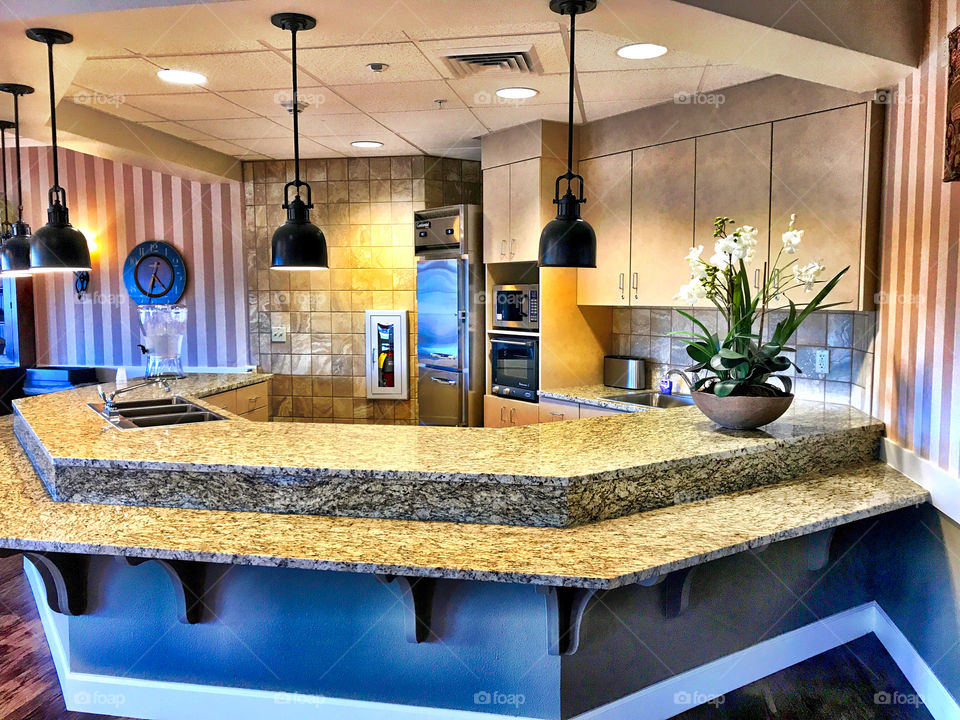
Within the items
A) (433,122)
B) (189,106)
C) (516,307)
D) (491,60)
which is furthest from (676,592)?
(189,106)

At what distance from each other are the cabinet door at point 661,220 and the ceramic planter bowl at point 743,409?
128cm

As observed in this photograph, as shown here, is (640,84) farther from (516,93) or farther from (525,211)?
(525,211)

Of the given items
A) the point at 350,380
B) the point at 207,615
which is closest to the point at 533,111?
the point at 350,380

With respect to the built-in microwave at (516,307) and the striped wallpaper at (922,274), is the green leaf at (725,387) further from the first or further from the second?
the built-in microwave at (516,307)

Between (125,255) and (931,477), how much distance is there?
5.80 meters

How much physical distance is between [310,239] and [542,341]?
1911mm

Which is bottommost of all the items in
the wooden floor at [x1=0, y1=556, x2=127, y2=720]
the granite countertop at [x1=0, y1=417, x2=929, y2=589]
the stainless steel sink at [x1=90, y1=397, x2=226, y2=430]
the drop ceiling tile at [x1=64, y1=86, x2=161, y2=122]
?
the wooden floor at [x1=0, y1=556, x2=127, y2=720]

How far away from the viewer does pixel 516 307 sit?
439cm

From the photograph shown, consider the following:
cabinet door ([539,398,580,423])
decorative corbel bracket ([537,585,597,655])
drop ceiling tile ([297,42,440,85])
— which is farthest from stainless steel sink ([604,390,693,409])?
decorative corbel bracket ([537,585,597,655])

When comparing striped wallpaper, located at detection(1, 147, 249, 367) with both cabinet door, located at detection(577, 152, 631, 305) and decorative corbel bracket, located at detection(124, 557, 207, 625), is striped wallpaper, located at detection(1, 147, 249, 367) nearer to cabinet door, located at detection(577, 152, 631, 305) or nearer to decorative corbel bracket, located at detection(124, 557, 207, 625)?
cabinet door, located at detection(577, 152, 631, 305)

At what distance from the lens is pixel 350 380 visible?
215 inches

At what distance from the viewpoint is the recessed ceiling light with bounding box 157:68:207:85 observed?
10.3ft

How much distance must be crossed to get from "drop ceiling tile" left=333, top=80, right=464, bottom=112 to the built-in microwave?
1167 mm

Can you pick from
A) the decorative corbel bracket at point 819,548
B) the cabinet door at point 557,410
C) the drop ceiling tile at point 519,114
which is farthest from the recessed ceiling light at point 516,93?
the decorative corbel bracket at point 819,548
